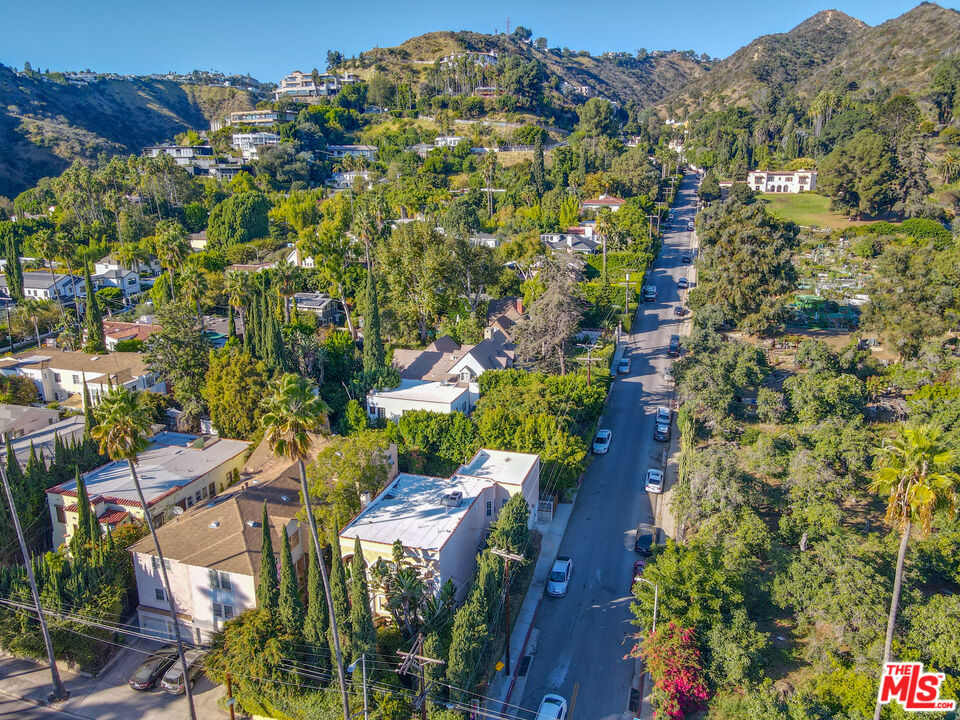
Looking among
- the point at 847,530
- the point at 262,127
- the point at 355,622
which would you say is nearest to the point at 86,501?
the point at 355,622

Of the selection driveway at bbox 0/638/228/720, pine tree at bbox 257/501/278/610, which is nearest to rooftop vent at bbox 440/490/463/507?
pine tree at bbox 257/501/278/610

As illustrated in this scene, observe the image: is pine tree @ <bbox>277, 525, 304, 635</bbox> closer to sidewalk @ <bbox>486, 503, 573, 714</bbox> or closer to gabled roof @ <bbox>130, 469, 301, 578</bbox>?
gabled roof @ <bbox>130, 469, 301, 578</bbox>

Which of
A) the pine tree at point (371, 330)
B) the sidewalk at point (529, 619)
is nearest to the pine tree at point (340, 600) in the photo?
the sidewalk at point (529, 619)

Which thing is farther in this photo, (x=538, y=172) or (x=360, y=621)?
(x=538, y=172)

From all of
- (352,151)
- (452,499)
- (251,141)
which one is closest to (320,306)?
(452,499)

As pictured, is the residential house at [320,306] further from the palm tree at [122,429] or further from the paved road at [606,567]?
the palm tree at [122,429]

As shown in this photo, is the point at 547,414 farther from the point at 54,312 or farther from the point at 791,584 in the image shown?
the point at 54,312

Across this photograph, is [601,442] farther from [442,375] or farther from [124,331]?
[124,331]
